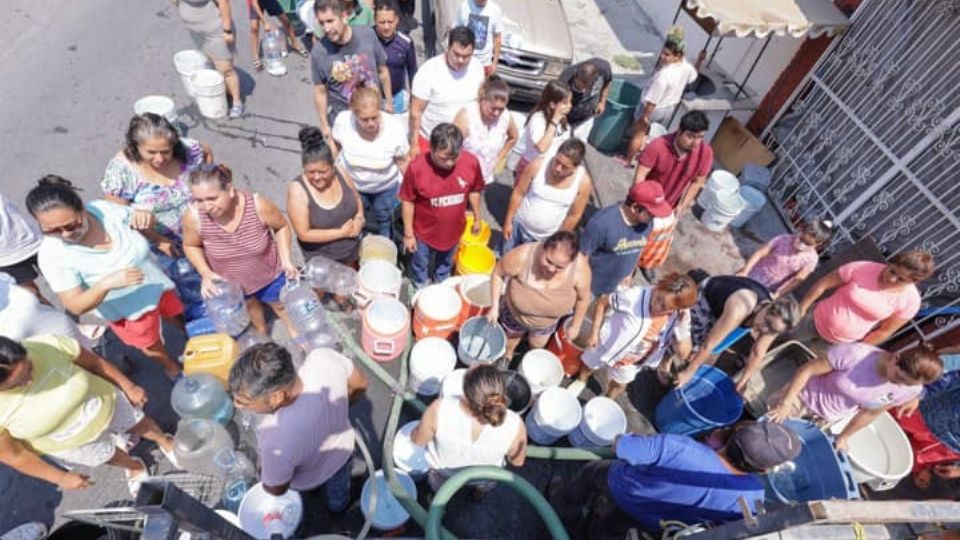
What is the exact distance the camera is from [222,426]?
414 cm

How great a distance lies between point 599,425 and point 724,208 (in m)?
4.29

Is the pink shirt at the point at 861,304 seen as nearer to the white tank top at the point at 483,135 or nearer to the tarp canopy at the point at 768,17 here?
the tarp canopy at the point at 768,17

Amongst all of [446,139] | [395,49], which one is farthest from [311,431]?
[395,49]

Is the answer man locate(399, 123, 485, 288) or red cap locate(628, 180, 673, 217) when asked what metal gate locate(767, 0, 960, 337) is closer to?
red cap locate(628, 180, 673, 217)

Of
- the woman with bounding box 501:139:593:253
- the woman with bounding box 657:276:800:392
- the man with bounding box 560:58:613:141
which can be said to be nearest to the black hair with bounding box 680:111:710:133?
the woman with bounding box 501:139:593:253

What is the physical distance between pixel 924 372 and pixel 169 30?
11564mm

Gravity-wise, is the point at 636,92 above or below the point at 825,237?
below

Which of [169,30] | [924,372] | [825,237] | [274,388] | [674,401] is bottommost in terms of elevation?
[169,30]

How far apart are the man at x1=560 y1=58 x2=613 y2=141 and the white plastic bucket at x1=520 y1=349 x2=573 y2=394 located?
11.6 feet

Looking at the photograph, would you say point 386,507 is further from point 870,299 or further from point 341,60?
point 870,299

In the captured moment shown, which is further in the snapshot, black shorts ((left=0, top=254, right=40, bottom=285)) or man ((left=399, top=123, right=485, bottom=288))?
man ((left=399, top=123, right=485, bottom=288))

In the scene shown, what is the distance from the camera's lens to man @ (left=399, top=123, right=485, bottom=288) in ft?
13.9

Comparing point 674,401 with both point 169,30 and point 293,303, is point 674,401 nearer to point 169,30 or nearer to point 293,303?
point 293,303

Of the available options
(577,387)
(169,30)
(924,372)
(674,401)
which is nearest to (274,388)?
(577,387)
